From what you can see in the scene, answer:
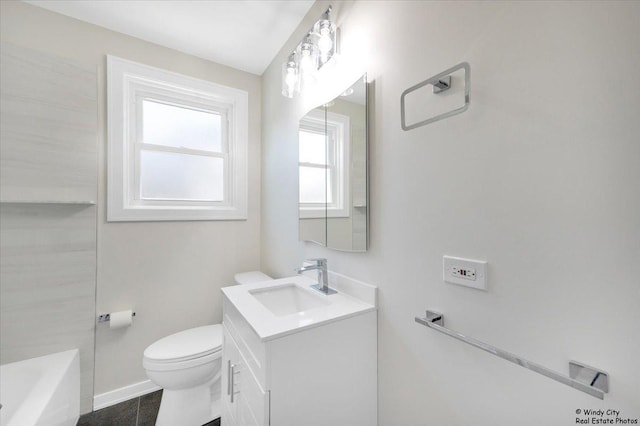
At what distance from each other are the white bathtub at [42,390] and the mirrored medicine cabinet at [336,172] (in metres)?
1.47

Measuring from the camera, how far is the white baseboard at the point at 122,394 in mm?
1652

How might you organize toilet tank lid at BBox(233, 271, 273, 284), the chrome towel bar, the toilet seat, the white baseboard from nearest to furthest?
the chrome towel bar → the toilet seat → the white baseboard → toilet tank lid at BBox(233, 271, 273, 284)

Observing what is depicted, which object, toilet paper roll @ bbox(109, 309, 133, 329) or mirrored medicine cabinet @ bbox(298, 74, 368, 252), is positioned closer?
mirrored medicine cabinet @ bbox(298, 74, 368, 252)

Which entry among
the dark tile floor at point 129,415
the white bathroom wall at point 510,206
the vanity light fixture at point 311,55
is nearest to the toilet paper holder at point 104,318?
the dark tile floor at point 129,415

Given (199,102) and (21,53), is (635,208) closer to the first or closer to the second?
(199,102)

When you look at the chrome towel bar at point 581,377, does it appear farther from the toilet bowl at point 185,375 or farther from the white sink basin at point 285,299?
the toilet bowl at point 185,375

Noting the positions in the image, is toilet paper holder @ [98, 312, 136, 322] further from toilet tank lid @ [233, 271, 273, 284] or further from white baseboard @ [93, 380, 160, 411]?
toilet tank lid @ [233, 271, 273, 284]

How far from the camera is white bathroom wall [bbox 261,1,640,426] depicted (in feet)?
1.73

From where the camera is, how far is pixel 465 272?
0.77m

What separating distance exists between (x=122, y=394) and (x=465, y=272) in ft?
7.59

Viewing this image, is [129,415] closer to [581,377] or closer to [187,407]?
[187,407]

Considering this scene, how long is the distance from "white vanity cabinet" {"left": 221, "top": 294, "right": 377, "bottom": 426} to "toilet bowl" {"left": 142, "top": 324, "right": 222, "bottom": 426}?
0.41 meters

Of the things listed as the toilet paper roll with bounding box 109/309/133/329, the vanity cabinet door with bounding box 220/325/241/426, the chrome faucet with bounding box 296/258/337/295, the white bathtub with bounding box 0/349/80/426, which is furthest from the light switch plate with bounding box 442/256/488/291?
the toilet paper roll with bounding box 109/309/133/329

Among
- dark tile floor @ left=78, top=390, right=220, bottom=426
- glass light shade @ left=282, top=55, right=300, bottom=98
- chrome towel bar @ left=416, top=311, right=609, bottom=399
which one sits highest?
glass light shade @ left=282, top=55, right=300, bottom=98
